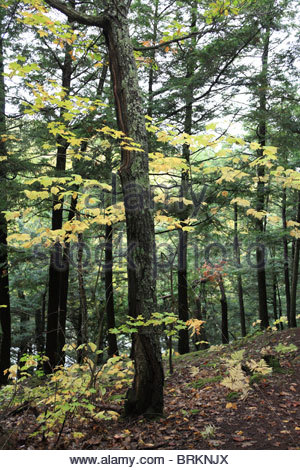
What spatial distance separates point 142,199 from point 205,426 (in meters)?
2.65

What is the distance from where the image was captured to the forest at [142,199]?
3.74 meters

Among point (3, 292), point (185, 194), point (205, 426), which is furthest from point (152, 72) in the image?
point (205, 426)

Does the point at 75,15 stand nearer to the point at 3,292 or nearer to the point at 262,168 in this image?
the point at 3,292

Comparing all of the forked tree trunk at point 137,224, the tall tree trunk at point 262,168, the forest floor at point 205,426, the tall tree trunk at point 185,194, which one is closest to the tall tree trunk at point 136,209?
the forked tree trunk at point 137,224

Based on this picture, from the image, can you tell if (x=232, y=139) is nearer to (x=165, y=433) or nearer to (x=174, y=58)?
(x=165, y=433)

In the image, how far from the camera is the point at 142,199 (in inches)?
155

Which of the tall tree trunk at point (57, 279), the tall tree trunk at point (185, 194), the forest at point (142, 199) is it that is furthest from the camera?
the tall tree trunk at point (57, 279)

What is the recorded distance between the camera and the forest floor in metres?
3.19

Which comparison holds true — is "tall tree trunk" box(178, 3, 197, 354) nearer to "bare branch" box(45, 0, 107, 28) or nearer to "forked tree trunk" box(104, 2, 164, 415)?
"forked tree trunk" box(104, 2, 164, 415)

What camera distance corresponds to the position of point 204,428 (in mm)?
3512

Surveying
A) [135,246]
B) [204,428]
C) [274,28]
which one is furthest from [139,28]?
[204,428]

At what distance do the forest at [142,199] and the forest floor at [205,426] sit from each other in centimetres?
3

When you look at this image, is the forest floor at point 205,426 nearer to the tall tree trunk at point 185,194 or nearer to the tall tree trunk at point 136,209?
the tall tree trunk at point 136,209

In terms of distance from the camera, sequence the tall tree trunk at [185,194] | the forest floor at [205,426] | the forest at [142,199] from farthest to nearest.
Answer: the tall tree trunk at [185,194] → the forest at [142,199] → the forest floor at [205,426]
